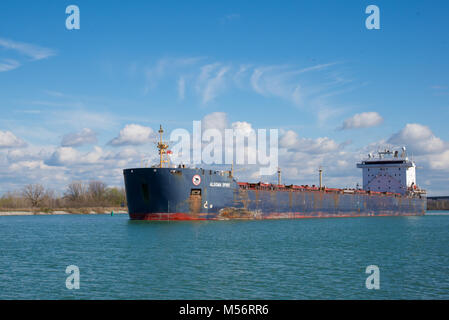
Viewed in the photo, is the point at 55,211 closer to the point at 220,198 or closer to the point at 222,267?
the point at 220,198

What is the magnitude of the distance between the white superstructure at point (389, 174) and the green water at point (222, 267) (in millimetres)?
40003

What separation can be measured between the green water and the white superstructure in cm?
4000

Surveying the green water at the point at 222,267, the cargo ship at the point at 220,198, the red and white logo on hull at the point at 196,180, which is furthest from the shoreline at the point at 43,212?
the green water at the point at 222,267

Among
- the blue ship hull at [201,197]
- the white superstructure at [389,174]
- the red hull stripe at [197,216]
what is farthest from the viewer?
the white superstructure at [389,174]

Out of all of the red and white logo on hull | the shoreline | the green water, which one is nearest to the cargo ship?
the red and white logo on hull

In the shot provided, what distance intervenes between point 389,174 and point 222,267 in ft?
179

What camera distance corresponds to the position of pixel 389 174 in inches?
2569

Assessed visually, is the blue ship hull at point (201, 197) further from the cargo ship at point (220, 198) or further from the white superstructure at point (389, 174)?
the white superstructure at point (389, 174)

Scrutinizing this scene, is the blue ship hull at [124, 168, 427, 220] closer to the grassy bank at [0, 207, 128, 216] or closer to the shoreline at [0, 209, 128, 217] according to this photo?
the shoreline at [0, 209, 128, 217]

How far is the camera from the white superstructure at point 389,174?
64.2 meters

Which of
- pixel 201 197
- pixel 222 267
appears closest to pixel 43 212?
pixel 201 197

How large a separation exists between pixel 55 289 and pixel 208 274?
4.85 meters
